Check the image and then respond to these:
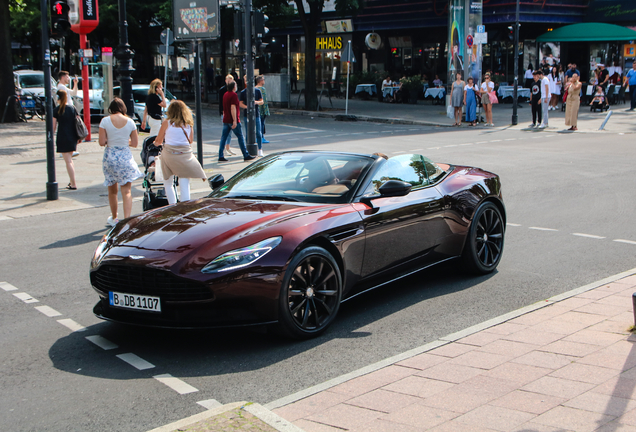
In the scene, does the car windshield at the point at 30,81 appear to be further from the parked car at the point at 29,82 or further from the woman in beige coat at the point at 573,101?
the woman in beige coat at the point at 573,101

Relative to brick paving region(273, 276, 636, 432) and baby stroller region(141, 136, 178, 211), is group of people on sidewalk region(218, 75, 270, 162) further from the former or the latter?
brick paving region(273, 276, 636, 432)

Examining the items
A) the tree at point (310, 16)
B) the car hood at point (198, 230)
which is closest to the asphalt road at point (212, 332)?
the car hood at point (198, 230)

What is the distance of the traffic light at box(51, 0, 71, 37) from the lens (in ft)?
43.9

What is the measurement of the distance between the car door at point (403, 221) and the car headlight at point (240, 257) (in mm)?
1052

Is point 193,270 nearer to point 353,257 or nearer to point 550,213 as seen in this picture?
point 353,257

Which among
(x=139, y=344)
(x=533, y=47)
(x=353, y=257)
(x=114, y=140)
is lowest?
(x=139, y=344)

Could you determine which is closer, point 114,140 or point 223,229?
point 223,229

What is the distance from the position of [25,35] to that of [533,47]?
128 ft

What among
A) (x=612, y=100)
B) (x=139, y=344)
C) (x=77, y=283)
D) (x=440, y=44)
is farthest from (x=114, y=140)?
(x=440, y=44)

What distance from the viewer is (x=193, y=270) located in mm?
4730

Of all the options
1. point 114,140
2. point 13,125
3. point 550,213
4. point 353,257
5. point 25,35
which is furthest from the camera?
point 25,35

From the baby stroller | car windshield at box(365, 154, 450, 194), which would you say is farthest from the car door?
the baby stroller

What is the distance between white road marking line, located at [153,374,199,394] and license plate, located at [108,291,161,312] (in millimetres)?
489

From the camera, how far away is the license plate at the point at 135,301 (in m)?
4.81
